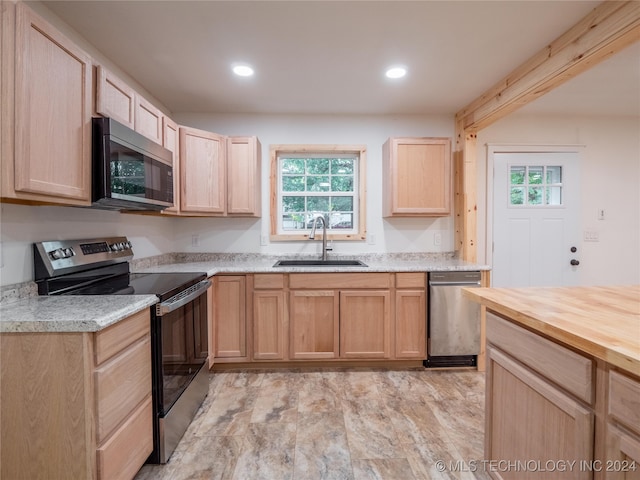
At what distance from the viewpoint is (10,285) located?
1.37 metres

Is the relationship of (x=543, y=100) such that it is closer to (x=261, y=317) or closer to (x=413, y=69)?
(x=413, y=69)

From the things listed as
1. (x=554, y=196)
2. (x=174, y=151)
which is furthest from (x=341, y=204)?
(x=554, y=196)

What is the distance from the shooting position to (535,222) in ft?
10.5

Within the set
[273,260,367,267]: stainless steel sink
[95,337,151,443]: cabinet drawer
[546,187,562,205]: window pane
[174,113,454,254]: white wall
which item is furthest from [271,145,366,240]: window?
[546,187,562,205]: window pane

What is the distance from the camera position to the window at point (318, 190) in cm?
321

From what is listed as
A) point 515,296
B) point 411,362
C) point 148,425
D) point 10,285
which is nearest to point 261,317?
point 148,425

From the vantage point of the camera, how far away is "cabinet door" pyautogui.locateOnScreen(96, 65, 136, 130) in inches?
59.6

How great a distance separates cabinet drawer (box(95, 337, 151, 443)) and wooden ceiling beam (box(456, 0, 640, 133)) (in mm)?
2862

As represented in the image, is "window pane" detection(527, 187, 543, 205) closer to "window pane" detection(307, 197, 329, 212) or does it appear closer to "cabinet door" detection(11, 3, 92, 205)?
"window pane" detection(307, 197, 329, 212)

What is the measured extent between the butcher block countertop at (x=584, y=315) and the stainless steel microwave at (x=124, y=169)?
183 centimetres

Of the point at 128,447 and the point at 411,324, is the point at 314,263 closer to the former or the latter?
the point at 411,324

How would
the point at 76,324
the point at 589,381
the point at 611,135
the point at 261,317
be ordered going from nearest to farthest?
the point at 589,381
the point at 76,324
the point at 261,317
the point at 611,135

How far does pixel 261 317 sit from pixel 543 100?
3.31 meters

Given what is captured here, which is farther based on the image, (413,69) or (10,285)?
(413,69)
